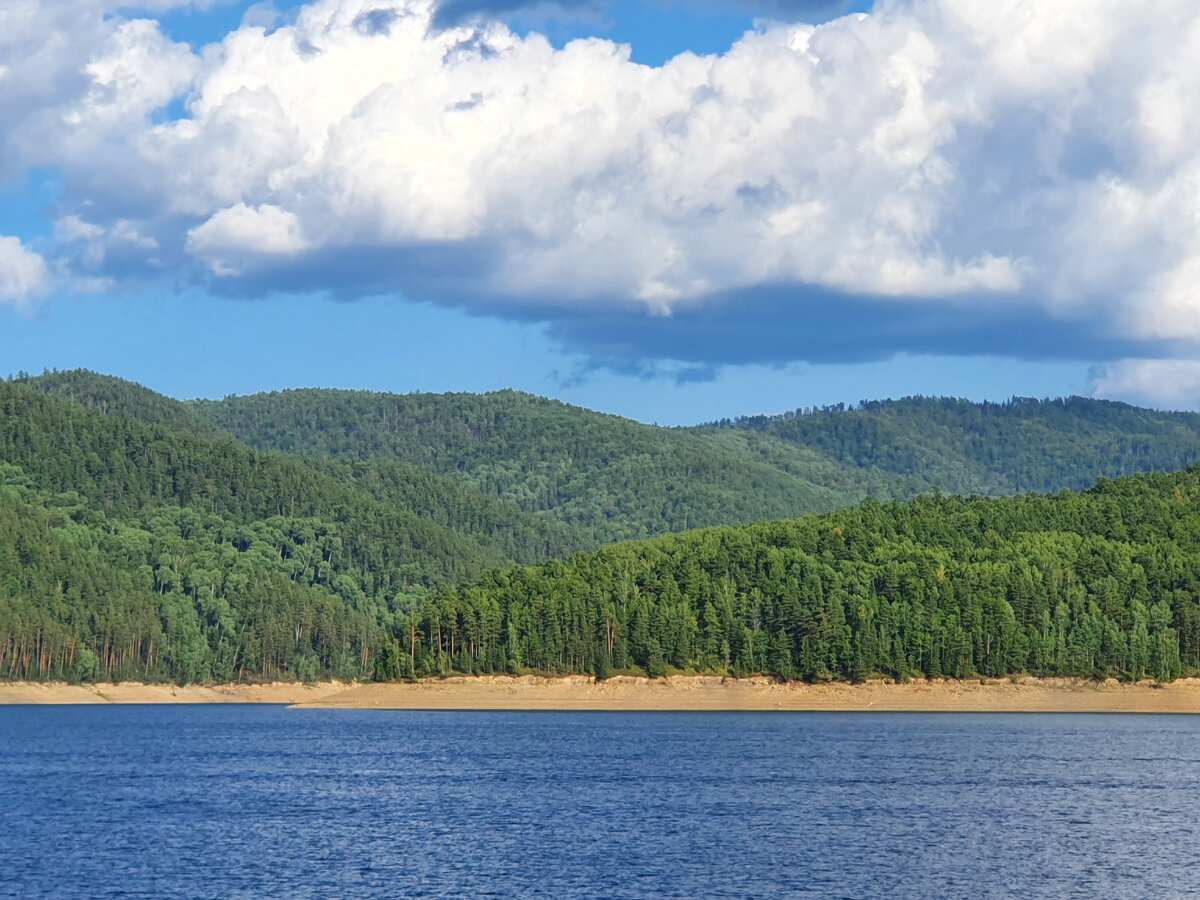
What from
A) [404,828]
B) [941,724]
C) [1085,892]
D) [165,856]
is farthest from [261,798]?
[941,724]

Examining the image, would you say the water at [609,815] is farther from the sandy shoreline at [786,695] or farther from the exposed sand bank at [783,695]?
the sandy shoreline at [786,695]

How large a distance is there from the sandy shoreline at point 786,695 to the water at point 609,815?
90.5ft

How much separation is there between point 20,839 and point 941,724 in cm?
11294

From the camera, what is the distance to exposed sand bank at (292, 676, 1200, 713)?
588 ft

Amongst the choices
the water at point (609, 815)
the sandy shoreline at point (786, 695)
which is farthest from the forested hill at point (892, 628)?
the water at point (609, 815)

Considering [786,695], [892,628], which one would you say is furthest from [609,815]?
[892,628]

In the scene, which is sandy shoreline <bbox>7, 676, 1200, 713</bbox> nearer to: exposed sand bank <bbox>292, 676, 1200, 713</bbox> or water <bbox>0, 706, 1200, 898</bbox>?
exposed sand bank <bbox>292, 676, 1200, 713</bbox>

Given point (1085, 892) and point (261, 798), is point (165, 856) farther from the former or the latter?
point (1085, 892)

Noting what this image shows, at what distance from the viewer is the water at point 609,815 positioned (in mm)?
67188

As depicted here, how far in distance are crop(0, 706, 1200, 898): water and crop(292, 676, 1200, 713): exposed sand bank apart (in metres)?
27.5

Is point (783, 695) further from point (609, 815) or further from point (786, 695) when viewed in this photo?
point (609, 815)

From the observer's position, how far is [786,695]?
608ft

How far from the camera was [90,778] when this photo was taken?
360 ft

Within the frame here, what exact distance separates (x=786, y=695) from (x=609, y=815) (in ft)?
326
